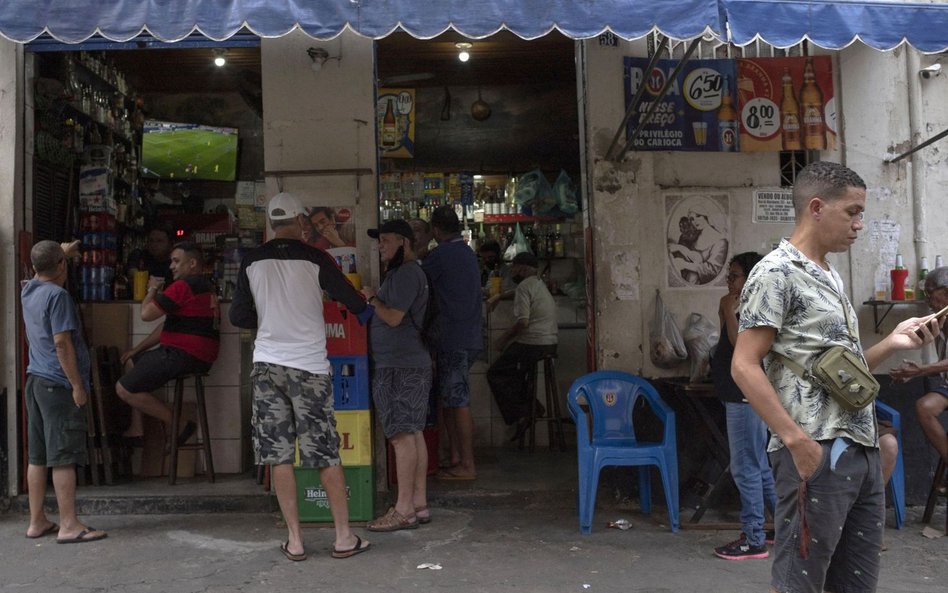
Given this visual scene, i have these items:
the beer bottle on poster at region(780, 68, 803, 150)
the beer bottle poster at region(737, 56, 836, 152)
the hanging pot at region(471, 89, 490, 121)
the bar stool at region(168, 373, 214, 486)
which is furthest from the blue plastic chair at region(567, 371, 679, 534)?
the hanging pot at region(471, 89, 490, 121)

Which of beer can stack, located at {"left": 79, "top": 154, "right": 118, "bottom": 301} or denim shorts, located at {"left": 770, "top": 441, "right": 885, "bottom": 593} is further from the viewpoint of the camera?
beer can stack, located at {"left": 79, "top": 154, "right": 118, "bottom": 301}

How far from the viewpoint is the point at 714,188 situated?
246 inches

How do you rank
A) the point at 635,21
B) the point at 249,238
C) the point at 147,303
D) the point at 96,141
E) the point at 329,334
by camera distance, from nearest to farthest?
the point at 635,21 < the point at 329,334 < the point at 147,303 < the point at 96,141 < the point at 249,238

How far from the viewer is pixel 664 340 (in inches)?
236

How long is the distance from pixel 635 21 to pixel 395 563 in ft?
10.6

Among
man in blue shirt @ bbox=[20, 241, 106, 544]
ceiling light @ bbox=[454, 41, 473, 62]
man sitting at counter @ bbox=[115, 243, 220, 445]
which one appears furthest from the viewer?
ceiling light @ bbox=[454, 41, 473, 62]

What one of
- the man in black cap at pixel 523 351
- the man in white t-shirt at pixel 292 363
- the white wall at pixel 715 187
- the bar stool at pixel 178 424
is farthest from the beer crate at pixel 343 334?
the man in black cap at pixel 523 351

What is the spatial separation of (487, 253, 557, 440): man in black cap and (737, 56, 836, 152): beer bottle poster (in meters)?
2.23

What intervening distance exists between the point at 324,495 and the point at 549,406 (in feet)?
8.90

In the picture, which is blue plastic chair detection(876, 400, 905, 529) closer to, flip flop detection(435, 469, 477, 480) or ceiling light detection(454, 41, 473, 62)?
flip flop detection(435, 469, 477, 480)

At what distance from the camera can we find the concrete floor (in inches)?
179

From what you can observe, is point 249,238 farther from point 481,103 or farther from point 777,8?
point 777,8

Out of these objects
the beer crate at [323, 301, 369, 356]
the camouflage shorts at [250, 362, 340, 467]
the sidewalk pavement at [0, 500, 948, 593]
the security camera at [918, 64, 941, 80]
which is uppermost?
the security camera at [918, 64, 941, 80]

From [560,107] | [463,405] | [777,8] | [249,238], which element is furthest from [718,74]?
[249,238]
